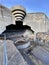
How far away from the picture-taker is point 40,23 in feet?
24.4

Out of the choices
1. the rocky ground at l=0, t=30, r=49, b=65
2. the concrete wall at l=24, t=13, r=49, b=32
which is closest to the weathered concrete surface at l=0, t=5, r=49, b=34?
the concrete wall at l=24, t=13, r=49, b=32

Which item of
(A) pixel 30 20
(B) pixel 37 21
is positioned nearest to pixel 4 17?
(A) pixel 30 20

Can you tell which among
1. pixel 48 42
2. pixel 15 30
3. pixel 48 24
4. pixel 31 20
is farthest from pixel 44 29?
pixel 48 42

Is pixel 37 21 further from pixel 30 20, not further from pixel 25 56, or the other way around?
pixel 25 56

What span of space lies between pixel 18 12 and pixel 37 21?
1449 millimetres

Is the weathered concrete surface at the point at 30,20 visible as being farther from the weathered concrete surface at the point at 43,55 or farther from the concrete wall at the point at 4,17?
the weathered concrete surface at the point at 43,55

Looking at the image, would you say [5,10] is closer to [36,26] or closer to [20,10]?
[20,10]

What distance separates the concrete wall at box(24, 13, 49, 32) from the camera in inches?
281

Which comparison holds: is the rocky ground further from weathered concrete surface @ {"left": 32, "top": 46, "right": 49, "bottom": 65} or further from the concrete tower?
the concrete tower

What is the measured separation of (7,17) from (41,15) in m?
2.16

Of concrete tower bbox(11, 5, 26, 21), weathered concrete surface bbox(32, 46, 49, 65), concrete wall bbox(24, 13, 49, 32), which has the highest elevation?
concrete tower bbox(11, 5, 26, 21)

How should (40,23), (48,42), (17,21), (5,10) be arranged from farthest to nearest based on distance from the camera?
(40,23)
(17,21)
(5,10)
(48,42)

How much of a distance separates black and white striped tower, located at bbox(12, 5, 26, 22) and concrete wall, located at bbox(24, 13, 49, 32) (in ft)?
1.43

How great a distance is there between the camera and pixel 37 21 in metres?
7.34
